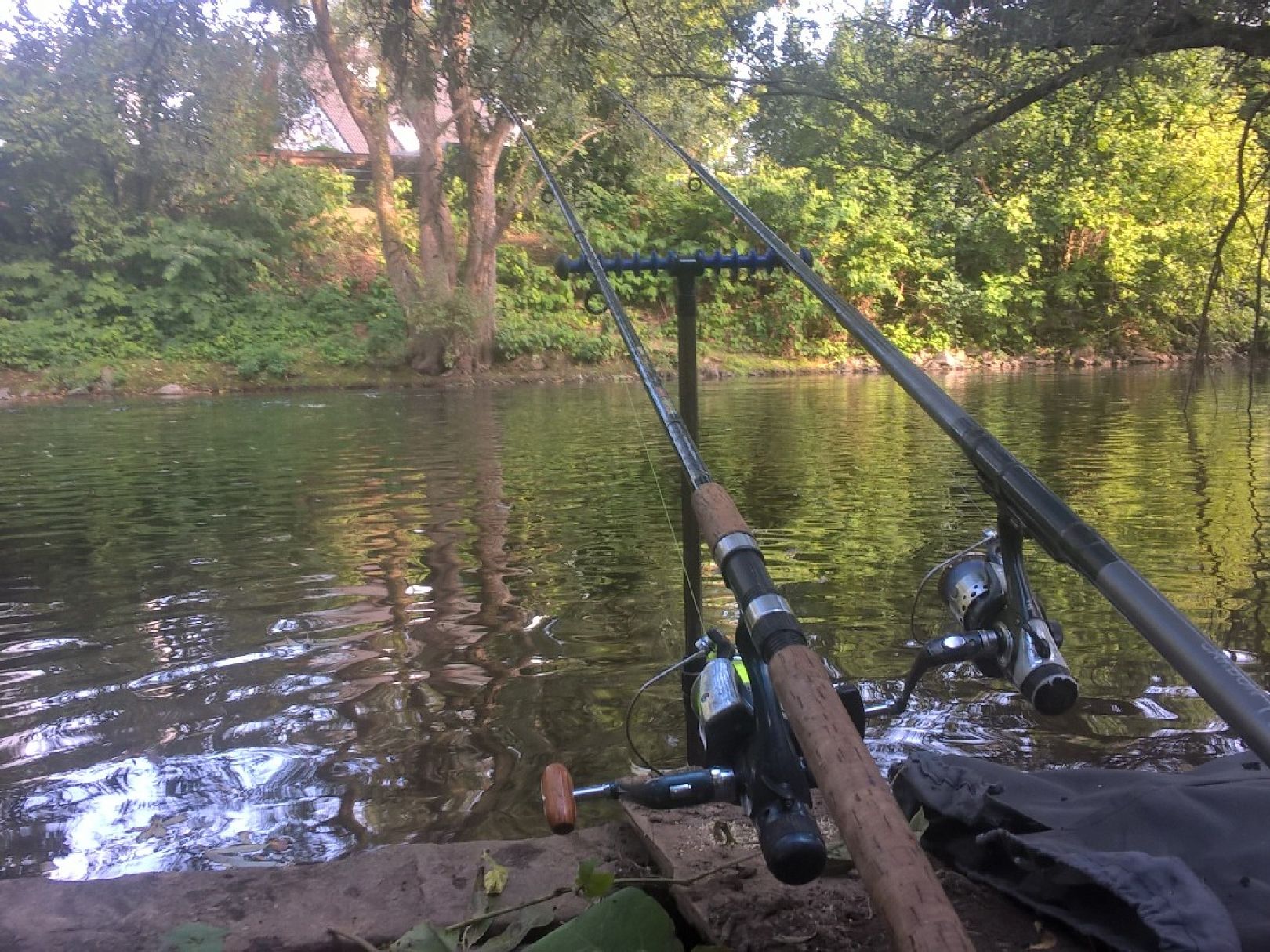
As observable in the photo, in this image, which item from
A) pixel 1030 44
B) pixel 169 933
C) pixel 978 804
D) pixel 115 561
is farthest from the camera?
pixel 115 561

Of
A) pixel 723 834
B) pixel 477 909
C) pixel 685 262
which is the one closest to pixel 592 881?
pixel 477 909

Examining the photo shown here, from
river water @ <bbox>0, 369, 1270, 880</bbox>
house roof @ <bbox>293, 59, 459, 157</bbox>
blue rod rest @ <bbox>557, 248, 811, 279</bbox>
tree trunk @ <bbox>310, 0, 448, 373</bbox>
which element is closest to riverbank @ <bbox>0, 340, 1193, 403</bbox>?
tree trunk @ <bbox>310, 0, 448, 373</bbox>

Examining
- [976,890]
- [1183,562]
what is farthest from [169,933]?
[1183,562]

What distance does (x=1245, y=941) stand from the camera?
1.60 metres

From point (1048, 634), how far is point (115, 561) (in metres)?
5.96

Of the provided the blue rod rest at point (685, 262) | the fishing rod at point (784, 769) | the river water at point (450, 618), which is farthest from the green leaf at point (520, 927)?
the blue rod rest at point (685, 262)

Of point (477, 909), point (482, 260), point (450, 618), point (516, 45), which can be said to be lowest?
point (450, 618)

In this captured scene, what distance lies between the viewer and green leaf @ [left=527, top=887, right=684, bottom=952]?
1.74 meters

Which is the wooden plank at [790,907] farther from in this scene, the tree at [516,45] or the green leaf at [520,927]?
the tree at [516,45]

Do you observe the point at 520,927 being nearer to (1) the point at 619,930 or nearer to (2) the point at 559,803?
(1) the point at 619,930

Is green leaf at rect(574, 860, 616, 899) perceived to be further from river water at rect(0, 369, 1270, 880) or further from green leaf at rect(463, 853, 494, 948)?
river water at rect(0, 369, 1270, 880)

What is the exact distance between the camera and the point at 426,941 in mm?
1909

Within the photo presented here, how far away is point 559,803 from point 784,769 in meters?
0.37

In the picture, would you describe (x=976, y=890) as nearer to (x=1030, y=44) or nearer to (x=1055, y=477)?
(x=1030, y=44)
